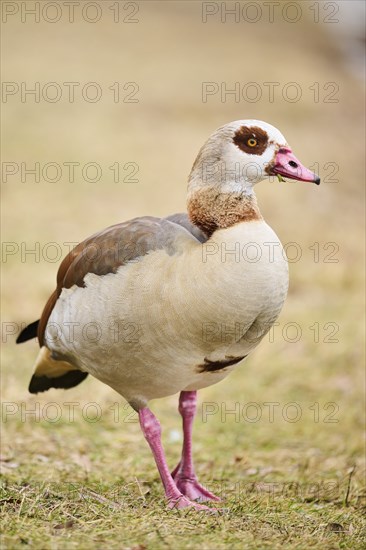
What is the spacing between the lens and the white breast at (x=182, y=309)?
371cm

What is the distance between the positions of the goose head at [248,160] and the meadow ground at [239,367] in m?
1.60

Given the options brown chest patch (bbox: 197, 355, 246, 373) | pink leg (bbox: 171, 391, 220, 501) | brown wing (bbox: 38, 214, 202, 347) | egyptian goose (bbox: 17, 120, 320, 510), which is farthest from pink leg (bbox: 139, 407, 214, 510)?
brown wing (bbox: 38, 214, 202, 347)

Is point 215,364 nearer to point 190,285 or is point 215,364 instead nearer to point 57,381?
point 190,285

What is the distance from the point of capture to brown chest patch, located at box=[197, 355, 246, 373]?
4003mm

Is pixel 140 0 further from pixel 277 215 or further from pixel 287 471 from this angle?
pixel 287 471

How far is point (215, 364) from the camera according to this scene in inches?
159

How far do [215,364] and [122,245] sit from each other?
76 centimetres

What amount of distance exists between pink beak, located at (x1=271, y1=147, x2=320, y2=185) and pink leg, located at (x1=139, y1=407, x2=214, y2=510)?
57.4 inches

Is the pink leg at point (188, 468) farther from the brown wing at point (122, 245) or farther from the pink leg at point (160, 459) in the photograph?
the brown wing at point (122, 245)

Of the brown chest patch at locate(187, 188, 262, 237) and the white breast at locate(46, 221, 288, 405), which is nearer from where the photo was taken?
the white breast at locate(46, 221, 288, 405)

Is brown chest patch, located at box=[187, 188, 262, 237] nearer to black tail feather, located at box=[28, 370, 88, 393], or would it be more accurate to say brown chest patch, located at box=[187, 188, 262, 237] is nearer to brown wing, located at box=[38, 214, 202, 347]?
brown wing, located at box=[38, 214, 202, 347]

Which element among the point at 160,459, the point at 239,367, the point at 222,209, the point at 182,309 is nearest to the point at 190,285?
the point at 182,309

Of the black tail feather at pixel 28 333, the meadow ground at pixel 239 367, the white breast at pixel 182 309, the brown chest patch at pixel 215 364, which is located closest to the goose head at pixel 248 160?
the white breast at pixel 182 309

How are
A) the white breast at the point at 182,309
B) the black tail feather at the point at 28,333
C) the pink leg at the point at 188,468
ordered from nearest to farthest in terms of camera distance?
the white breast at the point at 182,309, the pink leg at the point at 188,468, the black tail feather at the point at 28,333
